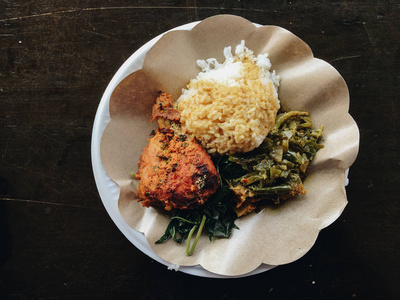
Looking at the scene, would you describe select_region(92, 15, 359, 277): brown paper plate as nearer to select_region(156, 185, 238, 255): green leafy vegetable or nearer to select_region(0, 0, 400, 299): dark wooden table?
select_region(156, 185, 238, 255): green leafy vegetable

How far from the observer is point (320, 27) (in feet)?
11.3

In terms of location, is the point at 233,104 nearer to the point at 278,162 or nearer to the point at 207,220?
the point at 278,162

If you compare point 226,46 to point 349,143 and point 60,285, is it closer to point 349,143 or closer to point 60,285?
point 349,143

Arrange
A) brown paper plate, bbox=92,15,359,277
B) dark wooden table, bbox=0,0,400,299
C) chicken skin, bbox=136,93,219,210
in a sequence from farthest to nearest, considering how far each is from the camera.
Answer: dark wooden table, bbox=0,0,400,299, brown paper plate, bbox=92,15,359,277, chicken skin, bbox=136,93,219,210

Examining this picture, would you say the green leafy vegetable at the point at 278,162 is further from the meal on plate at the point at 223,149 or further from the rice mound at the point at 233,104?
the rice mound at the point at 233,104

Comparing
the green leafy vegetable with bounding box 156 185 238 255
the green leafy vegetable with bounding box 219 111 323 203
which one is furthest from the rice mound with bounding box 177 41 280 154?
the green leafy vegetable with bounding box 156 185 238 255

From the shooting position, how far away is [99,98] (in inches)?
136

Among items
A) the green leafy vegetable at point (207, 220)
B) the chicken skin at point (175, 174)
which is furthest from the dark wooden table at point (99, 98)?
the chicken skin at point (175, 174)

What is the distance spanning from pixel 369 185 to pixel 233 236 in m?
1.66

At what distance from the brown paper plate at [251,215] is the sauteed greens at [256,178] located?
9cm

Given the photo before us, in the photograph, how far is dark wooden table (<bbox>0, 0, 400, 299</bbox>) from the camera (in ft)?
11.3

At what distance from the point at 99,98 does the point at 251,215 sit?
198cm

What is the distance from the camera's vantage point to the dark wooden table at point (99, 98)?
135 inches

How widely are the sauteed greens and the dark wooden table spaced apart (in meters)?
0.83
